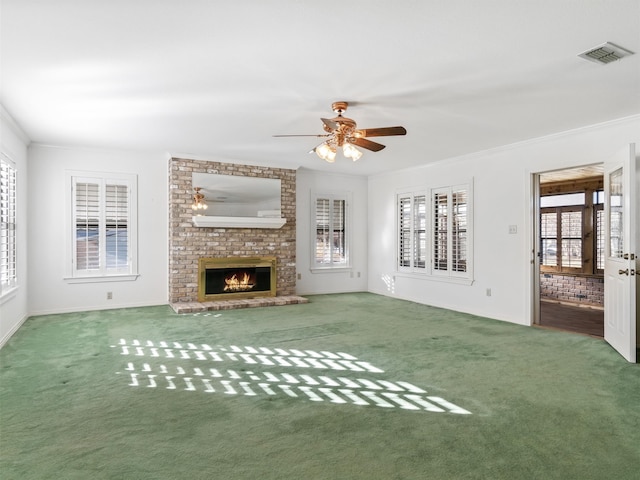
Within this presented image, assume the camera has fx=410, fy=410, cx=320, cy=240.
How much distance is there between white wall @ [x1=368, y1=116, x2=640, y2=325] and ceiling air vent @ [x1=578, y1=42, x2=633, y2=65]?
1.93 meters

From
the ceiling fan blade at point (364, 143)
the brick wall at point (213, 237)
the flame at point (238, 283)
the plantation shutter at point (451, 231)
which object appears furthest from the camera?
the flame at point (238, 283)

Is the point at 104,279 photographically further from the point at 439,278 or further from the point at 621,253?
the point at 621,253

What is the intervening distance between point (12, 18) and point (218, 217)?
4.50m

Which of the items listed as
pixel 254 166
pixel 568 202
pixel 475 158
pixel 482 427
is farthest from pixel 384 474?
pixel 568 202

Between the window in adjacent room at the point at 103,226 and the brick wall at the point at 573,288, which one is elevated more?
the window in adjacent room at the point at 103,226

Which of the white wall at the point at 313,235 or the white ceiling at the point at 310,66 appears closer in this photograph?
the white ceiling at the point at 310,66

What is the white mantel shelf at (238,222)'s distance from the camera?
6.84 meters

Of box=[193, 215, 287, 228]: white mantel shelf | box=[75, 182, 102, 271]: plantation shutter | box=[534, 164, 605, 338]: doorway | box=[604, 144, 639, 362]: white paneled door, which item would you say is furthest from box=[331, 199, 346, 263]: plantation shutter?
box=[604, 144, 639, 362]: white paneled door

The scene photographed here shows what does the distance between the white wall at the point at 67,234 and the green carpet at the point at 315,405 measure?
50.2 inches

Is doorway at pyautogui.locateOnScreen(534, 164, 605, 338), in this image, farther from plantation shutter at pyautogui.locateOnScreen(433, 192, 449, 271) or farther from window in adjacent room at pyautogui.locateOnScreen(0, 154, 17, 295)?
window in adjacent room at pyautogui.locateOnScreen(0, 154, 17, 295)

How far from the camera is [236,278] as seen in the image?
729cm

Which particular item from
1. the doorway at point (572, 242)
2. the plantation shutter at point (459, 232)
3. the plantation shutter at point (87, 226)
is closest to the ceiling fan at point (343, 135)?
the plantation shutter at point (459, 232)

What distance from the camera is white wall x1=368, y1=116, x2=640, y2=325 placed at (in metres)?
5.01

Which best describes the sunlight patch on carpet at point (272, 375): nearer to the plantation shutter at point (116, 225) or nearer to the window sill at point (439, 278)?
the plantation shutter at point (116, 225)
